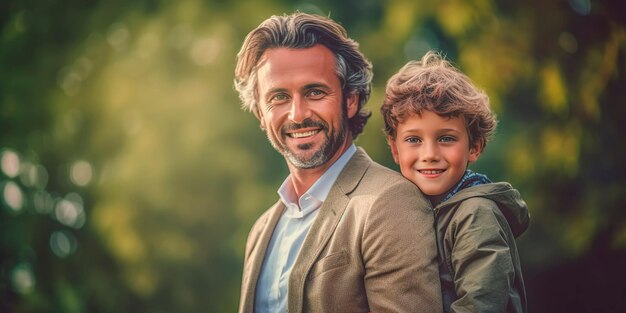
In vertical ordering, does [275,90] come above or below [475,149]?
above

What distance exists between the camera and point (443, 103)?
8.64 feet

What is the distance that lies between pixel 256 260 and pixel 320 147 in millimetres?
544

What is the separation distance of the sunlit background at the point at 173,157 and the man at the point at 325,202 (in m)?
2.78

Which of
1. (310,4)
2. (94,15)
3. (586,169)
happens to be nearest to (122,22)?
(94,15)

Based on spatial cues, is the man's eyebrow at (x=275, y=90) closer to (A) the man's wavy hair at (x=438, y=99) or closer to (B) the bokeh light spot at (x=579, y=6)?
(A) the man's wavy hair at (x=438, y=99)

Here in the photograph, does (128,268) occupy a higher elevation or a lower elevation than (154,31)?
lower

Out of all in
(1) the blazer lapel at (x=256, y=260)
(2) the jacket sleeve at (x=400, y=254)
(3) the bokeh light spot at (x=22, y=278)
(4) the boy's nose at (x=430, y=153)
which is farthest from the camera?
(3) the bokeh light spot at (x=22, y=278)

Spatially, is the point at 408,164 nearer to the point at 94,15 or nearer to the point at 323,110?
the point at 323,110

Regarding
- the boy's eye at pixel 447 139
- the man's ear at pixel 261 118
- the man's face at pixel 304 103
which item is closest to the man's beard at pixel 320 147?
the man's face at pixel 304 103

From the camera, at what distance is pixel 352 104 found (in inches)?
126

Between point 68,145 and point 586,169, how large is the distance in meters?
4.70

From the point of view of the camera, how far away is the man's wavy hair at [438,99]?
8.64 ft

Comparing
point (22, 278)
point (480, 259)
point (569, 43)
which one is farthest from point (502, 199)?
point (22, 278)

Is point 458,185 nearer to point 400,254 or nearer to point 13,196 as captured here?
point 400,254
